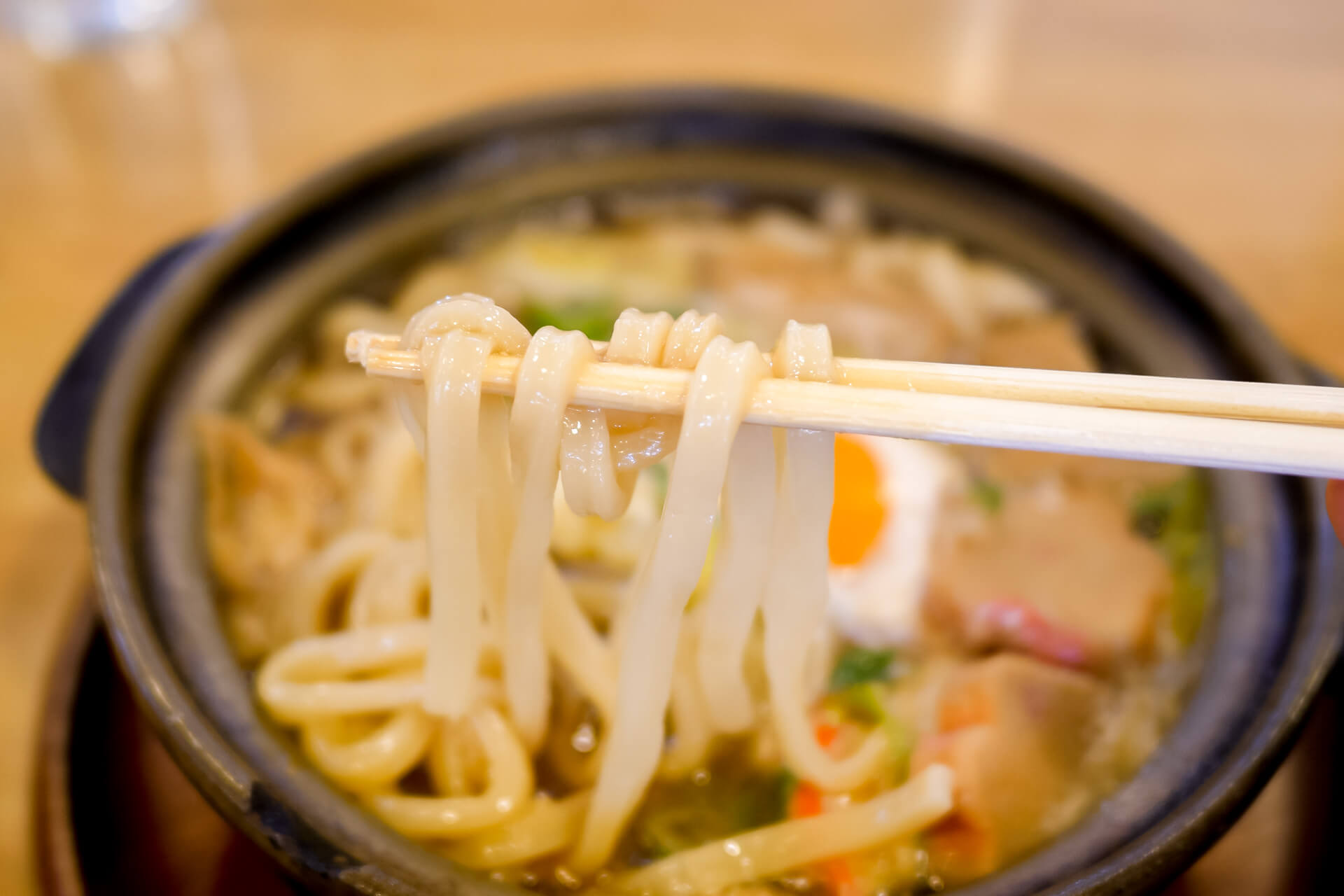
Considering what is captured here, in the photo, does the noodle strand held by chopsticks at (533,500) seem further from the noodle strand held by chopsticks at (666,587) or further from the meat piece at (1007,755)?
the meat piece at (1007,755)

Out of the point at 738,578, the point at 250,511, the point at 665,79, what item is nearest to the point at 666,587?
the point at 738,578

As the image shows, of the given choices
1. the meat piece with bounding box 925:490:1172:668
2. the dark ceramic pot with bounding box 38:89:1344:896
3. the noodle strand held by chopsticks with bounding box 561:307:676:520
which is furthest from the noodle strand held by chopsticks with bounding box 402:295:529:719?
the meat piece with bounding box 925:490:1172:668

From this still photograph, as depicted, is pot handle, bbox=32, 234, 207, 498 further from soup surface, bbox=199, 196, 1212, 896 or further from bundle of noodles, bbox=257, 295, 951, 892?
bundle of noodles, bbox=257, 295, 951, 892

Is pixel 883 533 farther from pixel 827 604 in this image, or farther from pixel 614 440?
pixel 614 440

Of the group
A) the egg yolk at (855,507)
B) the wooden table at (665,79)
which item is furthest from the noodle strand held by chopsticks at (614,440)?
the wooden table at (665,79)


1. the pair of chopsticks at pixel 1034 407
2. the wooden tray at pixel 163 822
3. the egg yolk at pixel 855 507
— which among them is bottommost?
the wooden tray at pixel 163 822

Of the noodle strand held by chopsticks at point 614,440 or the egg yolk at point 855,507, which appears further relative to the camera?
the egg yolk at point 855,507
